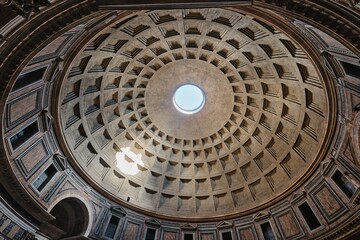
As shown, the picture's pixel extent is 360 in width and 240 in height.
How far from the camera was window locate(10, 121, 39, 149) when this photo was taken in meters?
13.9

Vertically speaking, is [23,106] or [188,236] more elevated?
[23,106]

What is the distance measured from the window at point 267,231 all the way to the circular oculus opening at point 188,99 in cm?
1054

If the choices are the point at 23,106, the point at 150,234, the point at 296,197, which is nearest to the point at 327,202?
the point at 296,197

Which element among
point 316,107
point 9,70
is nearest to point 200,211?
point 316,107

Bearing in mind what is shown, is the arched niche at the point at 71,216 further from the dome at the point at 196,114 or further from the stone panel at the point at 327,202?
the stone panel at the point at 327,202

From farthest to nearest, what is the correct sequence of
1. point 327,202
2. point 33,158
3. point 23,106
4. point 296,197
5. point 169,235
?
1. point 169,235
2. point 296,197
3. point 327,202
4. point 33,158
5. point 23,106

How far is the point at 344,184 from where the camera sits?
49.6ft

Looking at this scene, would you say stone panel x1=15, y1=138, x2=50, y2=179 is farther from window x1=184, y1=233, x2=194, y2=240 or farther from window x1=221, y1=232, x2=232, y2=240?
window x1=221, y1=232, x2=232, y2=240

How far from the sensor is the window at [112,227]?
1821 centimetres

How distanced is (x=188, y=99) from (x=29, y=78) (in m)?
14.6

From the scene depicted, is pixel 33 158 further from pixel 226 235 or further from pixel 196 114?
pixel 226 235

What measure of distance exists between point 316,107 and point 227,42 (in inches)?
274

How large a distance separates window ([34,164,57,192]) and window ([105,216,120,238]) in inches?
205

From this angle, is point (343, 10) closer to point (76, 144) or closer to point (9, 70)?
point (9, 70)
